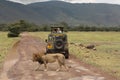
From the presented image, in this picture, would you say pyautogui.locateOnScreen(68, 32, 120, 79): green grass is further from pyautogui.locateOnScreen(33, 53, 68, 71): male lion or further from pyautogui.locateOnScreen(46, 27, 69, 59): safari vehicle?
pyautogui.locateOnScreen(33, 53, 68, 71): male lion

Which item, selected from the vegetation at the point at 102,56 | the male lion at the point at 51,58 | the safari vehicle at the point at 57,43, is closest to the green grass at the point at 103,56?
the vegetation at the point at 102,56

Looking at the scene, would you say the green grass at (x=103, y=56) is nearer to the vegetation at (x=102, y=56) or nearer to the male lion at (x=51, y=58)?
the vegetation at (x=102, y=56)

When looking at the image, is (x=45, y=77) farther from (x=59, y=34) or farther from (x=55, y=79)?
(x=59, y=34)

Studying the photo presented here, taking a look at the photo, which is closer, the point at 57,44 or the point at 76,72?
the point at 76,72

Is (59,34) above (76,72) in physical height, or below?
above

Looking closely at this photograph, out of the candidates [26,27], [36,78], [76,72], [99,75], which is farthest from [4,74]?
[26,27]

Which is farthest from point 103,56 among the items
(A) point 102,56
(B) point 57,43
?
(B) point 57,43

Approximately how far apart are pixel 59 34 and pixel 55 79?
11.1m

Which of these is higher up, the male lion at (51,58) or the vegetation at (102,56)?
the male lion at (51,58)

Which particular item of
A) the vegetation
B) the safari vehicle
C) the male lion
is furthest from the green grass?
the male lion

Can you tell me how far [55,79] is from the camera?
18578mm

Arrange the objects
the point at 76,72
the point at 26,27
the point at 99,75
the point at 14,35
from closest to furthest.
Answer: the point at 99,75
the point at 76,72
the point at 14,35
the point at 26,27

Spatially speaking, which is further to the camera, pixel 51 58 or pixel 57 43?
pixel 57 43

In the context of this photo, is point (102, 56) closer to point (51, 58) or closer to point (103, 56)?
point (103, 56)
